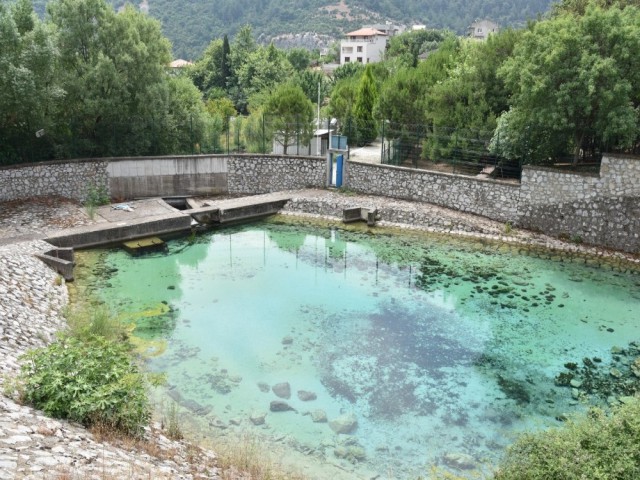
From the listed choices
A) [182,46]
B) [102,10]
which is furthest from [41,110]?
[182,46]

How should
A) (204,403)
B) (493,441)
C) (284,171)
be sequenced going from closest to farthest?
(493,441) < (204,403) < (284,171)

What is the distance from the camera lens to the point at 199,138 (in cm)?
2748

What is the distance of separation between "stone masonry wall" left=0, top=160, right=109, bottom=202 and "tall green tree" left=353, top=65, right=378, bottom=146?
44.6ft

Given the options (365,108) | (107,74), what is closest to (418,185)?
(365,108)

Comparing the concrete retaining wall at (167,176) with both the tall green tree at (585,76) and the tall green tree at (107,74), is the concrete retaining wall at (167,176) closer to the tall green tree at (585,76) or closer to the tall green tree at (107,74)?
the tall green tree at (107,74)

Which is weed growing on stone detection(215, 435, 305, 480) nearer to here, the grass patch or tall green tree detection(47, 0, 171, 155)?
the grass patch

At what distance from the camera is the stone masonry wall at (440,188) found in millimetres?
22312

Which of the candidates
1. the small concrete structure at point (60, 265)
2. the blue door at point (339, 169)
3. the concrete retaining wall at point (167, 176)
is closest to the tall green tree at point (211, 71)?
the concrete retaining wall at point (167, 176)

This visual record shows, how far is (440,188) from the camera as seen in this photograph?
78.2 ft

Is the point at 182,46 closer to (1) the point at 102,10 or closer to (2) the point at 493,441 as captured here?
(1) the point at 102,10

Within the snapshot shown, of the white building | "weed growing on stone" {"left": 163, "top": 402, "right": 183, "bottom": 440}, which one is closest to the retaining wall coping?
"weed growing on stone" {"left": 163, "top": 402, "right": 183, "bottom": 440}

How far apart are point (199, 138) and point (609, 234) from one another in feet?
57.0

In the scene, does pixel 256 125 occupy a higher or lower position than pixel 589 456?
higher

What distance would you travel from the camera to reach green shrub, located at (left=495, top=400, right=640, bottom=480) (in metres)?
7.18
